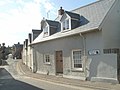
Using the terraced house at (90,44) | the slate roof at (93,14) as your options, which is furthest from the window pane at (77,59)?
the slate roof at (93,14)

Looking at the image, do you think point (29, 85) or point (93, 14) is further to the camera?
point (93, 14)

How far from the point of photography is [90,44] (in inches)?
704

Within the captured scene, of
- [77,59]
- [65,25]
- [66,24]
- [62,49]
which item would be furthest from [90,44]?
[65,25]

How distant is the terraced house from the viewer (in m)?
16.5

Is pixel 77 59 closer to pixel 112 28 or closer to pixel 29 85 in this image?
pixel 112 28

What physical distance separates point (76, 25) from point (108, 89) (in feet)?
29.3

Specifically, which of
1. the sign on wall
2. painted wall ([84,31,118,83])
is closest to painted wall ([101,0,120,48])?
painted wall ([84,31,118,83])

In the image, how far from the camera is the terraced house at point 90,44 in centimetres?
1655

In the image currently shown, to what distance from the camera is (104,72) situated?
1630 cm

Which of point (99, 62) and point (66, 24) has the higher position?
point (66, 24)

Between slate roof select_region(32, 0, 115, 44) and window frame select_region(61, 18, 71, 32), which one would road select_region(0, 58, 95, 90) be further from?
window frame select_region(61, 18, 71, 32)

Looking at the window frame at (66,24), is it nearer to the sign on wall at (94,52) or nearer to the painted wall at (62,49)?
the painted wall at (62,49)

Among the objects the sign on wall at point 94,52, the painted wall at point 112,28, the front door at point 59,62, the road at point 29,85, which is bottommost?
the road at point 29,85

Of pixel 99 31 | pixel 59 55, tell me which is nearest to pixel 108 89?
pixel 99 31
